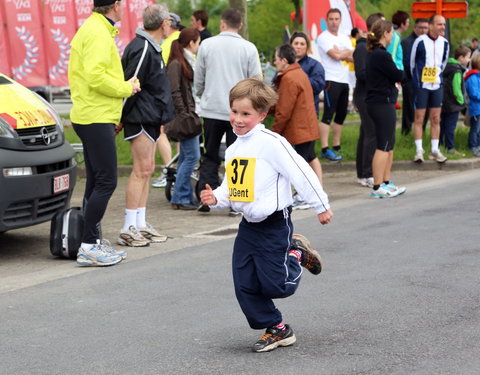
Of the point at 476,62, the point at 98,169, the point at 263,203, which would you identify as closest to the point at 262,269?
the point at 263,203

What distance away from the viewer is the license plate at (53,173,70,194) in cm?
831

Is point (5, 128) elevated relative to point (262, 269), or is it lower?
elevated

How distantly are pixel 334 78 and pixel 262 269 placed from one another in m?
9.56

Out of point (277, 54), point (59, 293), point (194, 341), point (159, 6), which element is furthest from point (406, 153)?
point (194, 341)

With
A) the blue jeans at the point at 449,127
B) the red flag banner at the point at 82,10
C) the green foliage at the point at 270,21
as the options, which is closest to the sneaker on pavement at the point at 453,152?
the blue jeans at the point at 449,127

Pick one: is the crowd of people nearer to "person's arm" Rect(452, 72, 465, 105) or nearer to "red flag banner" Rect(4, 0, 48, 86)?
"person's arm" Rect(452, 72, 465, 105)

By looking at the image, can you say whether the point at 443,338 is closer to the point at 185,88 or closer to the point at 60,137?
the point at 60,137

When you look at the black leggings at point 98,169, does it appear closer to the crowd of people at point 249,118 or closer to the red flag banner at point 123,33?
the crowd of people at point 249,118

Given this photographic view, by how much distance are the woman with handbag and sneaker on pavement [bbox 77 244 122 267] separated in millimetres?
3101

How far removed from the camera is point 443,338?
5.37 m

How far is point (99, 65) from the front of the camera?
7.73m

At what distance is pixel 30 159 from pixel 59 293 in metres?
1.53

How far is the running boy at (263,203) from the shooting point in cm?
525

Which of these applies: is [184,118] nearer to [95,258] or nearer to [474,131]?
[95,258]
